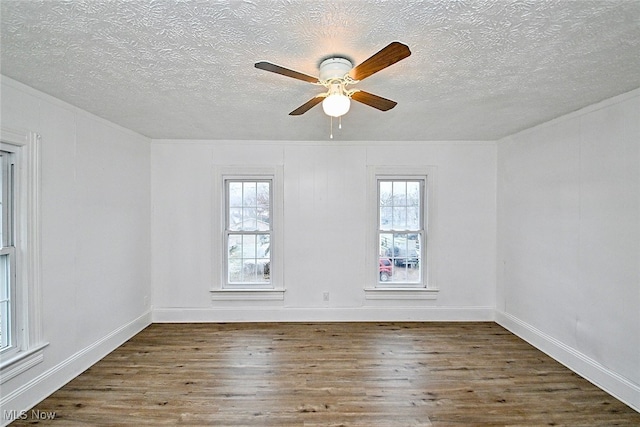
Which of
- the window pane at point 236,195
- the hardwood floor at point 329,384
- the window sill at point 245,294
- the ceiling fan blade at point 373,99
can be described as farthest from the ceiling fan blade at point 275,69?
the window sill at point 245,294

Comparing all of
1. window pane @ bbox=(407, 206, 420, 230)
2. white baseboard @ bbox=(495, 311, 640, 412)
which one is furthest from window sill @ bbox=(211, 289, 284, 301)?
white baseboard @ bbox=(495, 311, 640, 412)

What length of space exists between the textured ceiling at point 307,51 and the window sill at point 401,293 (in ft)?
7.50

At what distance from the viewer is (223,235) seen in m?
4.16

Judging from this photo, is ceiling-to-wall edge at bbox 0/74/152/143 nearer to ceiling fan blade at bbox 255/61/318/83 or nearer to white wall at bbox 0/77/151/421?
white wall at bbox 0/77/151/421

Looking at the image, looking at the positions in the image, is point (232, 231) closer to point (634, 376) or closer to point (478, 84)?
point (478, 84)

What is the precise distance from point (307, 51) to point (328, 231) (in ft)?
8.73

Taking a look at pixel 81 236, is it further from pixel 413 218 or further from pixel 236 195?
pixel 413 218

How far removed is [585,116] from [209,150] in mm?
4024

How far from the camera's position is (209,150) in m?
4.10

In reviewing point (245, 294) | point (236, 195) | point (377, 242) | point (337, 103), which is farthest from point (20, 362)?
point (377, 242)

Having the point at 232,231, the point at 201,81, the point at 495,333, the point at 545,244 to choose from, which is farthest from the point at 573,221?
the point at 232,231

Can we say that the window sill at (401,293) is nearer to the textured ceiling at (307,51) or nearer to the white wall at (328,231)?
the white wall at (328,231)

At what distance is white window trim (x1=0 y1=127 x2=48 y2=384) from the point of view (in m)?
2.30

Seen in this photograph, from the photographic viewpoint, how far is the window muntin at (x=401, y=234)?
426cm
